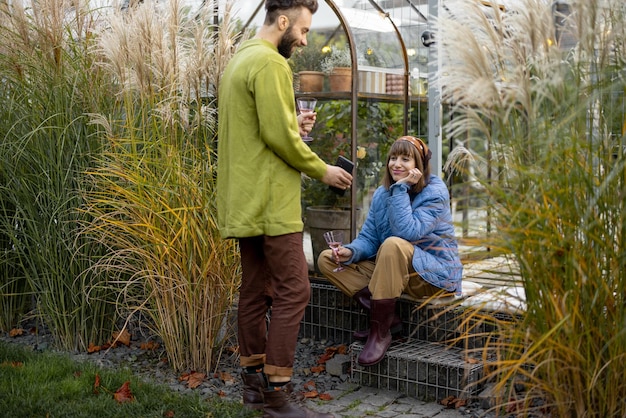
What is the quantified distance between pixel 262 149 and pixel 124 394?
123 centimetres

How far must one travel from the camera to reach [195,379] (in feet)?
13.3

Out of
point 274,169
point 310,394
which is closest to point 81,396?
point 310,394

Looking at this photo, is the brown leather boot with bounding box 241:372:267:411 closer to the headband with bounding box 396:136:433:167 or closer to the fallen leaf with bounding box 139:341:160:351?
the fallen leaf with bounding box 139:341:160:351

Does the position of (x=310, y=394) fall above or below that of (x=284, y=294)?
below

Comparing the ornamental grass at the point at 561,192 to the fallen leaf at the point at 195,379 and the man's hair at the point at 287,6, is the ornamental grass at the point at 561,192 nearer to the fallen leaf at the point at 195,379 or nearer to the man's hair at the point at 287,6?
the man's hair at the point at 287,6

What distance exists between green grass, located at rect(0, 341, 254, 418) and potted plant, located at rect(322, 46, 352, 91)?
1.99 m

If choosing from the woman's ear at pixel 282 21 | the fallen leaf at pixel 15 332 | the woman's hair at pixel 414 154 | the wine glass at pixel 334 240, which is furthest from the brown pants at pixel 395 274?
the fallen leaf at pixel 15 332

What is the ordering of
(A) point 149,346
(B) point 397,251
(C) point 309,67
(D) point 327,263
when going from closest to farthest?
(B) point 397,251 < (D) point 327,263 < (A) point 149,346 < (C) point 309,67

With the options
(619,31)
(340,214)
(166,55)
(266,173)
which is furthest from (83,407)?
(619,31)

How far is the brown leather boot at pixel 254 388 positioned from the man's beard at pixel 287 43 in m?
1.37

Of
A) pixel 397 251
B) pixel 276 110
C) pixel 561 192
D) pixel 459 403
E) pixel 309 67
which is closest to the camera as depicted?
pixel 561 192

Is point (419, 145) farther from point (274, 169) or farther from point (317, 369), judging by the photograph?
point (317, 369)

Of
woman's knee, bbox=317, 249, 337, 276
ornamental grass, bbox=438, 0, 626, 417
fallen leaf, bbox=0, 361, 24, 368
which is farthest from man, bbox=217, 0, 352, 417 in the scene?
fallen leaf, bbox=0, 361, 24, 368

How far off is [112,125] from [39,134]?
1.22 feet
